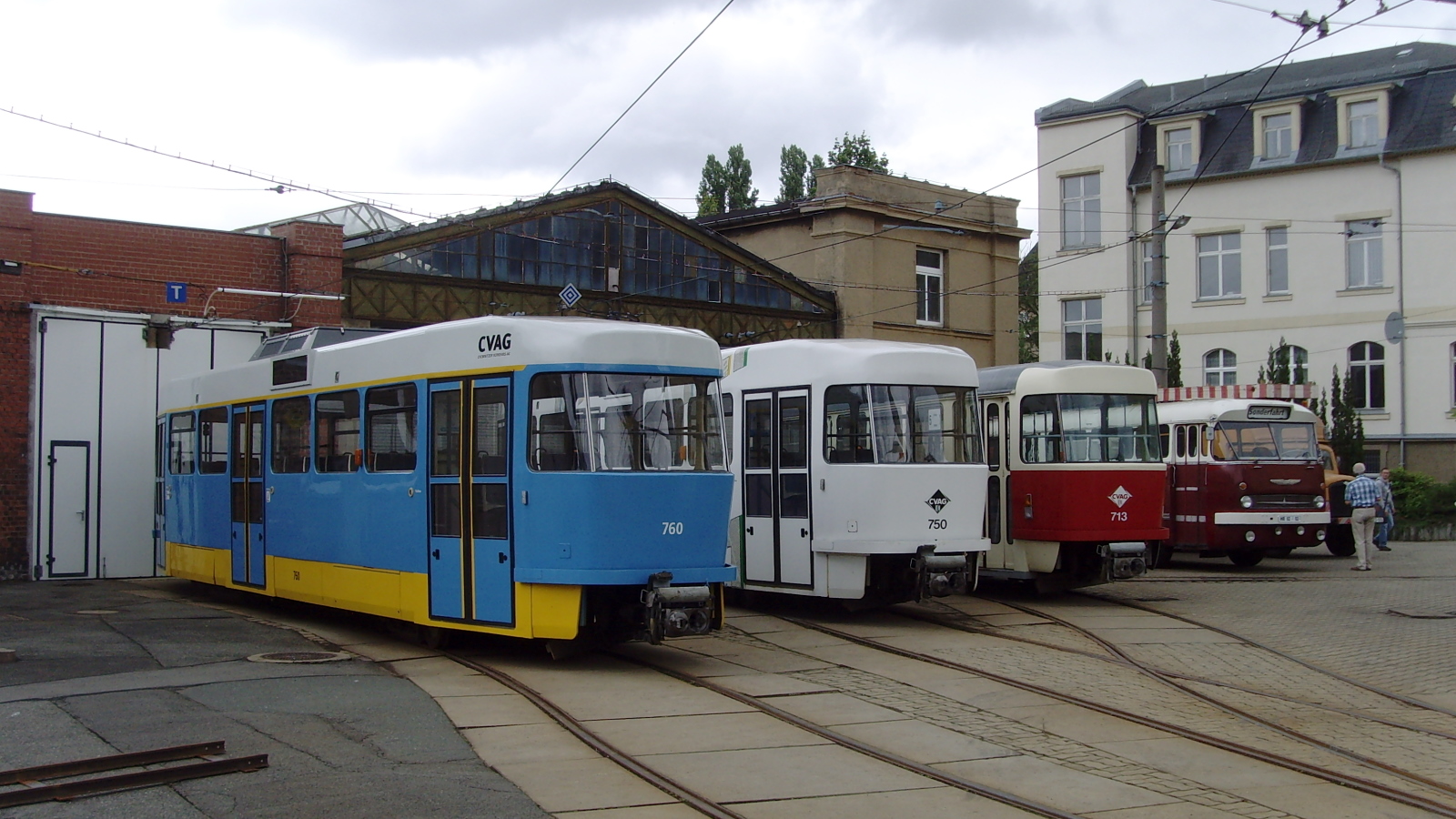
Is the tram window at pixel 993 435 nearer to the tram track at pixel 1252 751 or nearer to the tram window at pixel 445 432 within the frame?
the tram track at pixel 1252 751

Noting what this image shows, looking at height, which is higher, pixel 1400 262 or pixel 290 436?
pixel 1400 262

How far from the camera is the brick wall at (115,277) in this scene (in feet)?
63.6

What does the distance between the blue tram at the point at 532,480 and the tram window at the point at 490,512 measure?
0.01 metres

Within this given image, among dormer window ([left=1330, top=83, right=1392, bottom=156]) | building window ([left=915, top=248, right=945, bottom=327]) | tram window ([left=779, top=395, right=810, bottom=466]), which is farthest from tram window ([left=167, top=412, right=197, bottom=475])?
dormer window ([left=1330, top=83, right=1392, bottom=156])

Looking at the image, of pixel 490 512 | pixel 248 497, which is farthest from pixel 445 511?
pixel 248 497

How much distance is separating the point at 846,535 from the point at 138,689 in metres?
7.09

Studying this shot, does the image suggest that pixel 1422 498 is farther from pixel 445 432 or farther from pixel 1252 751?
pixel 445 432

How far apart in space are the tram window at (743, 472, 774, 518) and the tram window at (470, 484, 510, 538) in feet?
14.6

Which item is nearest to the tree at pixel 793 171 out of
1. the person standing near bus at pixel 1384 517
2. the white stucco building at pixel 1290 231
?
the white stucco building at pixel 1290 231

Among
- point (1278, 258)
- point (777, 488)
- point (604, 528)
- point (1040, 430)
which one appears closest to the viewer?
point (604, 528)

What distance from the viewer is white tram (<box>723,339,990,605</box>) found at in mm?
14320

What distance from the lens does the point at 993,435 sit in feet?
57.1

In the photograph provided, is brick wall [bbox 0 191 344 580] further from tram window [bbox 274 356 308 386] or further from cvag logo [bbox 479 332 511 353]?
cvag logo [bbox 479 332 511 353]

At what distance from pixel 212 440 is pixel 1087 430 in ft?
35.1
